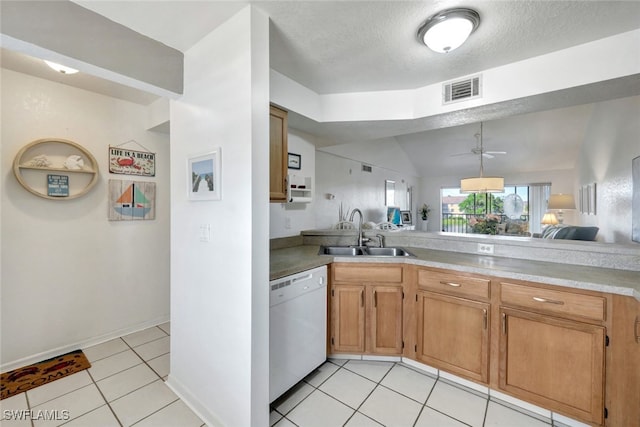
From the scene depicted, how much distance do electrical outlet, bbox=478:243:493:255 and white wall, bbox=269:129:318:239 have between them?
69.1 inches

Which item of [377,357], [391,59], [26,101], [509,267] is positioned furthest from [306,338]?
[26,101]

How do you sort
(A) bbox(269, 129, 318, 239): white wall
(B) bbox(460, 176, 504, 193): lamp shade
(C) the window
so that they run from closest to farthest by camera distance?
(A) bbox(269, 129, 318, 239): white wall < (B) bbox(460, 176, 504, 193): lamp shade < (C) the window

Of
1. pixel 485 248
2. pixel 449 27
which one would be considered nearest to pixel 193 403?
pixel 485 248

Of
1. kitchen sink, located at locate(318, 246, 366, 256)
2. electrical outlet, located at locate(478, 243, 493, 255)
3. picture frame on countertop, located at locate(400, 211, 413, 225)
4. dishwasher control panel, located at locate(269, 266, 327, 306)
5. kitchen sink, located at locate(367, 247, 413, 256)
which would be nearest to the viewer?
dishwasher control panel, located at locate(269, 266, 327, 306)

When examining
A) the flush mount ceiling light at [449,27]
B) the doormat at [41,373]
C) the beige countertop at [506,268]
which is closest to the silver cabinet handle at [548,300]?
the beige countertop at [506,268]

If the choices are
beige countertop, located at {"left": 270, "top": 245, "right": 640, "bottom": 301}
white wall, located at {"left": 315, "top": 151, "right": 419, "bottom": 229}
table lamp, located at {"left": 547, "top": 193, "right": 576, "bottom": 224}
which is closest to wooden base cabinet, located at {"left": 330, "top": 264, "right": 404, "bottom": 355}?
beige countertop, located at {"left": 270, "top": 245, "right": 640, "bottom": 301}

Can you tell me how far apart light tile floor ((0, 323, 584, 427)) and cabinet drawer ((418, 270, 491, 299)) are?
696mm

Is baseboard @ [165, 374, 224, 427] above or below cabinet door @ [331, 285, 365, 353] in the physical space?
below

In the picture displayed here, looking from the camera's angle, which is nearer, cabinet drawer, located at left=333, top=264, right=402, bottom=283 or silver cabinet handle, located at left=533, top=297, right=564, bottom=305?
silver cabinet handle, located at left=533, top=297, right=564, bottom=305

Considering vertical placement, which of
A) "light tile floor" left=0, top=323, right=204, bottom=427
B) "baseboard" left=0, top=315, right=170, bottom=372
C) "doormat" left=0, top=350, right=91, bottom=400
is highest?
"baseboard" left=0, top=315, right=170, bottom=372

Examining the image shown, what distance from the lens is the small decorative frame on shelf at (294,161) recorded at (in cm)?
281

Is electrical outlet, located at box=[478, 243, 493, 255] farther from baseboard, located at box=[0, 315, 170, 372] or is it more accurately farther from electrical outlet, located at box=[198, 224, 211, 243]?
baseboard, located at box=[0, 315, 170, 372]

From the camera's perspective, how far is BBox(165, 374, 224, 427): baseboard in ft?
5.18

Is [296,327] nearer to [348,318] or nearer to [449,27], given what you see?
[348,318]
